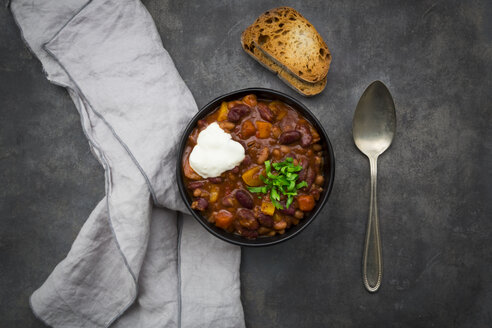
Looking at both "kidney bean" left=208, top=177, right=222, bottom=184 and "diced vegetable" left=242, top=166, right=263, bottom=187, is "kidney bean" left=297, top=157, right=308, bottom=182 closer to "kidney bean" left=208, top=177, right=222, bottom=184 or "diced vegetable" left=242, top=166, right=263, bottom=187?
"diced vegetable" left=242, top=166, right=263, bottom=187

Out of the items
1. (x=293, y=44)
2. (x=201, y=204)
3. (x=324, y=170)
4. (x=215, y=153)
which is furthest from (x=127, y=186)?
(x=293, y=44)

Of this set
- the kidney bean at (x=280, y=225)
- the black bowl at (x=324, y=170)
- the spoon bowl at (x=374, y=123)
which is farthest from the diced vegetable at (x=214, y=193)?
the spoon bowl at (x=374, y=123)

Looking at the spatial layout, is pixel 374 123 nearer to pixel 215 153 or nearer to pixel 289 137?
pixel 289 137

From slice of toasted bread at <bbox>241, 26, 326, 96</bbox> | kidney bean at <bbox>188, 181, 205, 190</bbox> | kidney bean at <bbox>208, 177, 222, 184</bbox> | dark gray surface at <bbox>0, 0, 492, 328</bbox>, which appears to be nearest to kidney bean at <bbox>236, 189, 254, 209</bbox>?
kidney bean at <bbox>208, 177, 222, 184</bbox>

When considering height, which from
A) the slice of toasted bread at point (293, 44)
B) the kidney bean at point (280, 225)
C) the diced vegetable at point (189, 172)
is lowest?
the kidney bean at point (280, 225)

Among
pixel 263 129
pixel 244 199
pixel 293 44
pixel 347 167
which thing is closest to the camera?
pixel 244 199

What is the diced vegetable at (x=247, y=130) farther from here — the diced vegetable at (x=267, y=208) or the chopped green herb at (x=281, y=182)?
the diced vegetable at (x=267, y=208)
